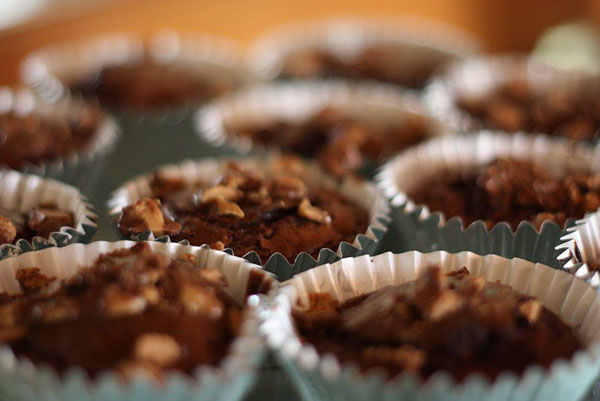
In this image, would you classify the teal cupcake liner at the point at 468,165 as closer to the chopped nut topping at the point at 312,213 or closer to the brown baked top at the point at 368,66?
the chopped nut topping at the point at 312,213

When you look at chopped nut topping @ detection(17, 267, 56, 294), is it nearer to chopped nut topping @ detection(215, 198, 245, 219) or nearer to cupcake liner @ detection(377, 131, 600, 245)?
chopped nut topping @ detection(215, 198, 245, 219)

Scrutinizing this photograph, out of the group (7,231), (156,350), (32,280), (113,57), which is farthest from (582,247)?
(113,57)

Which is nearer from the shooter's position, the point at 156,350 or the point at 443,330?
the point at 156,350

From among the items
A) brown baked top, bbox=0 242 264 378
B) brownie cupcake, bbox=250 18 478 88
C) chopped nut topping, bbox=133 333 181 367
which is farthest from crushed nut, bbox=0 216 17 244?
brownie cupcake, bbox=250 18 478 88

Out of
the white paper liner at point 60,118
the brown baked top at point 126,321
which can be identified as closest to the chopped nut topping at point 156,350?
the brown baked top at point 126,321

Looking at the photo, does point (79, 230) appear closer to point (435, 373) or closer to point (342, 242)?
point (342, 242)

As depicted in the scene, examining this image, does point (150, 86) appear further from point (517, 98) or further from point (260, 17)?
point (517, 98)

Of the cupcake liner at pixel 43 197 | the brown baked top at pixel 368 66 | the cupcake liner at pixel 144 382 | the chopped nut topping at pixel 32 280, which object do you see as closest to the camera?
the cupcake liner at pixel 144 382
